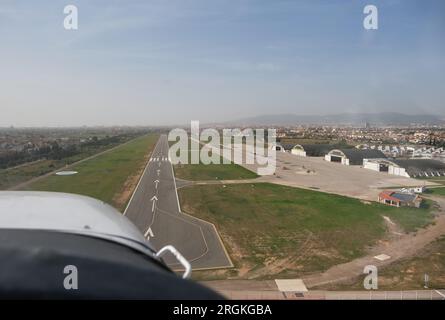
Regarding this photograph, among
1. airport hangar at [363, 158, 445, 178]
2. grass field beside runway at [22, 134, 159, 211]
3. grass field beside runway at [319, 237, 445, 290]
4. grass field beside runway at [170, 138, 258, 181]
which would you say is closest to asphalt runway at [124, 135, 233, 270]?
grass field beside runway at [22, 134, 159, 211]

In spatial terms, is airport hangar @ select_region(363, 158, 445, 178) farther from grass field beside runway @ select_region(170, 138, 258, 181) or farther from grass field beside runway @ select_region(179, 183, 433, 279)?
grass field beside runway @ select_region(179, 183, 433, 279)

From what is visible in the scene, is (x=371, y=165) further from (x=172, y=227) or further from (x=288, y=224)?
(x=172, y=227)

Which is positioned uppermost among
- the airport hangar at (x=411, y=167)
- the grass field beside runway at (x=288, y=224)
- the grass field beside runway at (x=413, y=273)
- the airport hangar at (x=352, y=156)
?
the airport hangar at (x=352, y=156)

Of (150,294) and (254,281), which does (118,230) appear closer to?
(150,294)

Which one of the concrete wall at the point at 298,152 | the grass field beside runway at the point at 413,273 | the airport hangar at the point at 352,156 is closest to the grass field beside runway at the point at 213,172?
the airport hangar at the point at 352,156

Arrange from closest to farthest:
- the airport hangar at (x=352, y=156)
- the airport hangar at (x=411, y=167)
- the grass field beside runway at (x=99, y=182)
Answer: the grass field beside runway at (x=99, y=182), the airport hangar at (x=411, y=167), the airport hangar at (x=352, y=156)

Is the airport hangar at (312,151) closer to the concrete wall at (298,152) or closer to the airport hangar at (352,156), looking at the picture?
the concrete wall at (298,152)

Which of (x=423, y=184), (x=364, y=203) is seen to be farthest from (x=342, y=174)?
(x=364, y=203)
